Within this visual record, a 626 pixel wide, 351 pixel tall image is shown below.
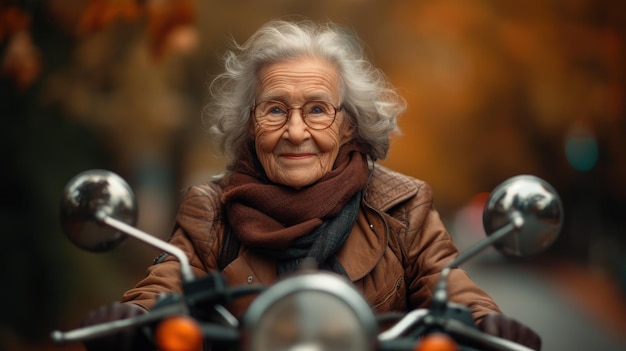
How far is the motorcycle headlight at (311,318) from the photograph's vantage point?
186 centimetres

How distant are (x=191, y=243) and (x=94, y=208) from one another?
3.00ft

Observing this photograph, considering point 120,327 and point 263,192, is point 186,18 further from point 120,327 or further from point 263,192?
point 120,327

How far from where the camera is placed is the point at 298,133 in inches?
127

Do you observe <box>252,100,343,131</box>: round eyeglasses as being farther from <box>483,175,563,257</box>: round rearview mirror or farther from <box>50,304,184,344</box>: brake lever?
<box>50,304,184,344</box>: brake lever

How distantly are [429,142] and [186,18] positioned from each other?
7.24 metres

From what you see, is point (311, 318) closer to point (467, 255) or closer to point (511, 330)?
point (467, 255)

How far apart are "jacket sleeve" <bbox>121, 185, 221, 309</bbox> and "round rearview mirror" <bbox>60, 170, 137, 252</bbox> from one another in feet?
1.93

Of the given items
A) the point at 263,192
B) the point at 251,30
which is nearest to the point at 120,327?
the point at 263,192

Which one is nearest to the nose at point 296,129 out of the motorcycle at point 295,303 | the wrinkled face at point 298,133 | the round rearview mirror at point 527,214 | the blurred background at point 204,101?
the wrinkled face at point 298,133

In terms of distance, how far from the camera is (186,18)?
6020mm

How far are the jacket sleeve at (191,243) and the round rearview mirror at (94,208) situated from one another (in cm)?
59

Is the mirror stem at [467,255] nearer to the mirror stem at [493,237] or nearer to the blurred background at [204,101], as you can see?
the mirror stem at [493,237]

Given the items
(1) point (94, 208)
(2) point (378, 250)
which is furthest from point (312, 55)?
(1) point (94, 208)

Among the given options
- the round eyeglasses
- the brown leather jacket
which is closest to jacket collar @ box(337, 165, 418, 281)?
the brown leather jacket
